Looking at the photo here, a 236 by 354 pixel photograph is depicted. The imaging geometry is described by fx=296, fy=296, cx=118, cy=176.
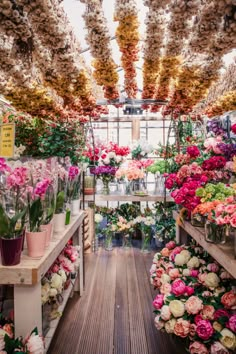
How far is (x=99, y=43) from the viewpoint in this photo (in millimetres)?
2227

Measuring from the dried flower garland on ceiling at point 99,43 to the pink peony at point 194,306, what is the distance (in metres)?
1.85

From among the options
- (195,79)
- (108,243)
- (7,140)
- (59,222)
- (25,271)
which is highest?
(195,79)

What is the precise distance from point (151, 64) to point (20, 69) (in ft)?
3.90

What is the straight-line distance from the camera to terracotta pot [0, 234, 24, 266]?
1458 mm

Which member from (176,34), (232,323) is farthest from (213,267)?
(176,34)

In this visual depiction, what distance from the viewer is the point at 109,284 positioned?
128 inches

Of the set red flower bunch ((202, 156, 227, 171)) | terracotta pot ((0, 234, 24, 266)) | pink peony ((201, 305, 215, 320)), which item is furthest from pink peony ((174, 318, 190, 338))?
red flower bunch ((202, 156, 227, 171))

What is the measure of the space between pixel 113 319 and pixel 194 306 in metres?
1.03

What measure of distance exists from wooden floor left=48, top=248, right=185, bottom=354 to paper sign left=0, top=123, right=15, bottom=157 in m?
1.43

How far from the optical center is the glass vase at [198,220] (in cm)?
208

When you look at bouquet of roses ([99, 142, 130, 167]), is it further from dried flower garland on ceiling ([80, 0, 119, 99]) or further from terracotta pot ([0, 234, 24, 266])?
terracotta pot ([0, 234, 24, 266])

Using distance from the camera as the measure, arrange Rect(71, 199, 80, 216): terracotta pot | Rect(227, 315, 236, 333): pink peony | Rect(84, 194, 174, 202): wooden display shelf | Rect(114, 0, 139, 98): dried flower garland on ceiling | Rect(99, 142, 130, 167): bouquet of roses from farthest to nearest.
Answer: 1. Rect(99, 142, 130, 167): bouquet of roses
2. Rect(84, 194, 174, 202): wooden display shelf
3. Rect(71, 199, 80, 216): terracotta pot
4. Rect(114, 0, 139, 98): dried flower garland on ceiling
5. Rect(227, 315, 236, 333): pink peony

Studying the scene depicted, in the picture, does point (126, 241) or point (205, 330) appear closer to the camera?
point (205, 330)

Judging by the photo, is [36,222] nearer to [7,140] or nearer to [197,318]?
[7,140]
